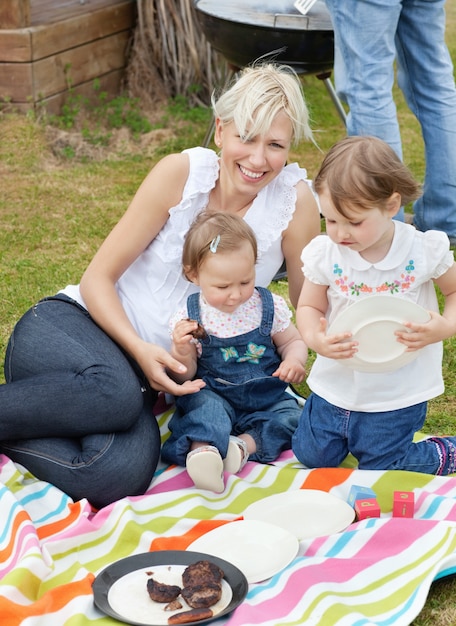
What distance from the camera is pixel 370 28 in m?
4.07

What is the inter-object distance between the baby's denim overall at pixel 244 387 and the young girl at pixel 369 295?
4.6 inches

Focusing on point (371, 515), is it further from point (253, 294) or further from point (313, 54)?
point (313, 54)

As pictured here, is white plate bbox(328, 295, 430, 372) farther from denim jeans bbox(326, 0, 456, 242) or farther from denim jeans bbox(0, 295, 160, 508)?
denim jeans bbox(326, 0, 456, 242)

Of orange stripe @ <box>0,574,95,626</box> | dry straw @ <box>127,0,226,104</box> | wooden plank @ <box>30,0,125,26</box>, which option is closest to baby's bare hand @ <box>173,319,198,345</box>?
orange stripe @ <box>0,574,95,626</box>

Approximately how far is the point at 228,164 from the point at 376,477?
1.05 metres

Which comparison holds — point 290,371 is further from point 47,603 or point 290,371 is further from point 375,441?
point 47,603

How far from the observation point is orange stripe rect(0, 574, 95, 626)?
208 centimetres

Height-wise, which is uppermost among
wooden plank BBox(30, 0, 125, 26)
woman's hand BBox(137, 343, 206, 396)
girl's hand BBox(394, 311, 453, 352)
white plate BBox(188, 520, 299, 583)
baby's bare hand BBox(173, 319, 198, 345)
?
girl's hand BBox(394, 311, 453, 352)

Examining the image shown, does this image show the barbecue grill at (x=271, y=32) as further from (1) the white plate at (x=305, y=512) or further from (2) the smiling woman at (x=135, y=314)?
(1) the white plate at (x=305, y=512)

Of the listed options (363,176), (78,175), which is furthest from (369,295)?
(78,175)

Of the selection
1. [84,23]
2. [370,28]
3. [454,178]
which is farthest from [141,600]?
[84,23]

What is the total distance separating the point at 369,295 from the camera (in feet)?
8.70

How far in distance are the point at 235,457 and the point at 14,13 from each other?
12.5 ft

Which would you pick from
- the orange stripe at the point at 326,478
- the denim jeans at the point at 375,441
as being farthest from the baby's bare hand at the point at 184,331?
the orange stripe at the point at 326,478
